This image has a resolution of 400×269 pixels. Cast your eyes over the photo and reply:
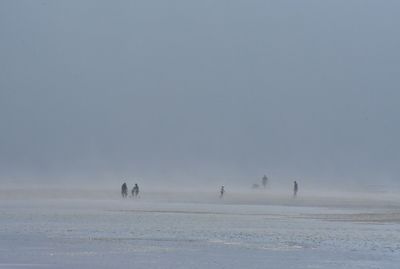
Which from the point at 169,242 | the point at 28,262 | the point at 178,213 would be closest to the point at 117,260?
the point at 28,262

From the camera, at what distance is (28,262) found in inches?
922

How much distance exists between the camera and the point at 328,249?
28.2 meters

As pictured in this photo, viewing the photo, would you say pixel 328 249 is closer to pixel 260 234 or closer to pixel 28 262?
pixel 260 234

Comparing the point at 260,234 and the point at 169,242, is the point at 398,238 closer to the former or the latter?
the point at 260,234

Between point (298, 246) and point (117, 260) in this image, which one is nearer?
point (117, 260)

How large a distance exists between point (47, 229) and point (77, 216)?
327 inches

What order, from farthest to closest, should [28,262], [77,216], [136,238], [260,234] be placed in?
[77,216] → [260,234] → [136,238] → [28,262]

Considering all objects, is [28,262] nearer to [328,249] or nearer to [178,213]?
[328,249]

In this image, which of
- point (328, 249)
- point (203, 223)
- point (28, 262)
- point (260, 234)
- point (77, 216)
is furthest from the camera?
point (77, 216)

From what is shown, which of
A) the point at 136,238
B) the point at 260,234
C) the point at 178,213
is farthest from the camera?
the point at 178,213

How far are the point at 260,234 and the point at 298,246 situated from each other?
172 inches

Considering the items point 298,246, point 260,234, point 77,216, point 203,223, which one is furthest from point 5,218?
point 298,246

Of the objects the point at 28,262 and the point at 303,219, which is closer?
the point at 28,262

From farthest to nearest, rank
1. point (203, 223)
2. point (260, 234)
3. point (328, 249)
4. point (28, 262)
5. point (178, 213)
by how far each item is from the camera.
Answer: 1. point (178, 213)
2. point (203, 223)
3. point (260, 234)
4. point (328, 249)
5. point (28, 262)
